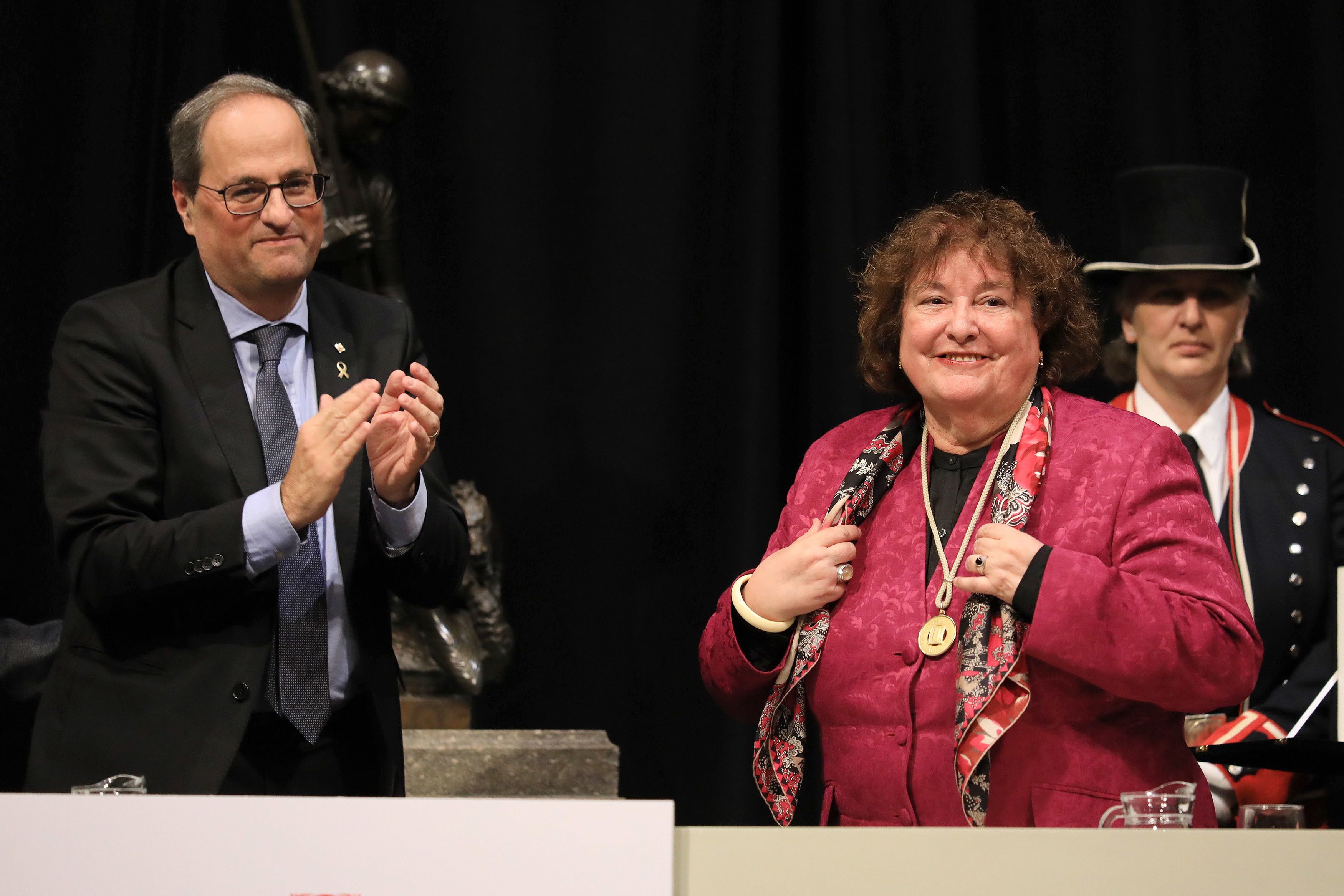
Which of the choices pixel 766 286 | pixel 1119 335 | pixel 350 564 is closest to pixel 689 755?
pixel 766 286

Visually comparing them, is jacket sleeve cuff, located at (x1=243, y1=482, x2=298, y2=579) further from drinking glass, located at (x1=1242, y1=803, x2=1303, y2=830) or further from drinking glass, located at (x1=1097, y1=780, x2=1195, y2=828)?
drinking glass, located at (x1=1242, y1=803, x2=1303, y2=830)

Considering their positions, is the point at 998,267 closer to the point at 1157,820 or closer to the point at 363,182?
the point at 1157,820

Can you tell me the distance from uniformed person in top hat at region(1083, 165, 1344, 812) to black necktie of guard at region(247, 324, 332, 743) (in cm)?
145

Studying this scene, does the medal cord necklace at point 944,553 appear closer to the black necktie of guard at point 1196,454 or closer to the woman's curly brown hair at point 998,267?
the woman's curly brown hair at point 998,267

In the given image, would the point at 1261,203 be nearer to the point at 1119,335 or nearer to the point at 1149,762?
the point at 1119,335

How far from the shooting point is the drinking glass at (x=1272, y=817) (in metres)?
1.26

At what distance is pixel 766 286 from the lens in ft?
11.2

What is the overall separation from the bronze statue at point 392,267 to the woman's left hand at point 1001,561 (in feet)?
5.34

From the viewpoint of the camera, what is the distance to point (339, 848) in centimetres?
112

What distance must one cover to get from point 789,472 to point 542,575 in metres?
0.66

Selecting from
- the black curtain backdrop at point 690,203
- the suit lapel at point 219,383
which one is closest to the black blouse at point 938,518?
the suit lapel at point 219,383

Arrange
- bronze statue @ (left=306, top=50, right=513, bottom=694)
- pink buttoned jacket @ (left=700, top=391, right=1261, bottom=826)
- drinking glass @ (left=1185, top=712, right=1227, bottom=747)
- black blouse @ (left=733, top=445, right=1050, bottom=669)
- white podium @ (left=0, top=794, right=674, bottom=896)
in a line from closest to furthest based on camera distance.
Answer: white podium @ (left=0, top=794, right=674, bottom=896) → pink buttoned jacket @ (left=700, top=391, right=1261, bottom=826) → black blouse @ (left=733, top=445, right=1050, bottom=669) → drinking glass @ (left=1185, top=712, right=1227, bottom=747) → bronze statue @ (left=306, top=50, right=513, bottom=694)

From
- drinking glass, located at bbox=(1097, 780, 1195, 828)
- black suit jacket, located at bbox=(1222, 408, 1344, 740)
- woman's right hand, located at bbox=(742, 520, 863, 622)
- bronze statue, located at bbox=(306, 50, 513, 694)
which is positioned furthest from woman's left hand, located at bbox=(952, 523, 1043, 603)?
bronze statue, located at bbox=(306, 50, 513, 694)

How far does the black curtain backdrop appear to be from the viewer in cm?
346
